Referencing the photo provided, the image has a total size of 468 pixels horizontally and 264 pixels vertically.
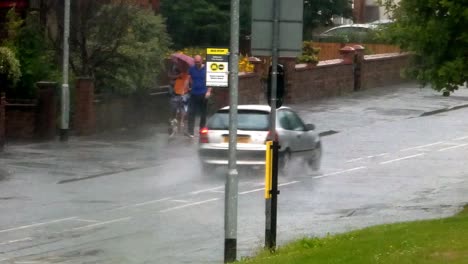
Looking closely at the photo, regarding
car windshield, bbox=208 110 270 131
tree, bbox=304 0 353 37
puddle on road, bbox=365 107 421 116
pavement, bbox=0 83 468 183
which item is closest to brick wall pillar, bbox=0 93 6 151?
pavement, bbox=0 83 468 183

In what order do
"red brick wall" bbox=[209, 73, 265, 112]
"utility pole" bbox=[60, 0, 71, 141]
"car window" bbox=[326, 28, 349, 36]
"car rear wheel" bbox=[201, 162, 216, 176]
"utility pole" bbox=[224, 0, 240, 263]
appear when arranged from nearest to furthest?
"utility pole" bbox=[224, 0, 240, 263] < "car rear wheel" bbox=[201, 162, 216, 176] < "utility pole" bbox=[60, 0, 71, 141] < "red brick wall" bbox=[209, 73, 265, 112] < "car window" bbox=[326, 28, 349, 36]

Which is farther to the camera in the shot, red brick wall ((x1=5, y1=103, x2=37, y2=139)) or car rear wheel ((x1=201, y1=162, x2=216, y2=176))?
red brick wall ((x1=5, y1=103, x2=37, y2=139))

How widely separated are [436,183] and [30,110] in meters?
10.7

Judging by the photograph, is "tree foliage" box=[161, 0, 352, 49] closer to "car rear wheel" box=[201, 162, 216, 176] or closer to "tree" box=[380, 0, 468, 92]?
"car rear wheel" box=[201, 162, 216, 176]

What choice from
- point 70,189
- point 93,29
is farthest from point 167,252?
point 93,29

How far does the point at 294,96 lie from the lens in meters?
40.2

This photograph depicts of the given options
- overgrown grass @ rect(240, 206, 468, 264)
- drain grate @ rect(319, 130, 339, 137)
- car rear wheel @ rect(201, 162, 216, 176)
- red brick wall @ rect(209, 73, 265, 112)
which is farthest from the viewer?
red brick wall @ rect(209, 73, 265, 112)

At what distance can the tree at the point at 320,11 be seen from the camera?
5356 cm

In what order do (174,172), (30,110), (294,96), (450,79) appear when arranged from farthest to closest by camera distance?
(294,96) → (30,110) → (174,172) → (450,79)

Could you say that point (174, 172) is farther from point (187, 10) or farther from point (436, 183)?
point (187, 10)

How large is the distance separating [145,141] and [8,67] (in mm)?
3874

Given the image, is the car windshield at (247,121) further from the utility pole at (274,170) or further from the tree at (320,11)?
the tree at (320,11)

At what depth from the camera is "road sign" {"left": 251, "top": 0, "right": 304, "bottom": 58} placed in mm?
15734

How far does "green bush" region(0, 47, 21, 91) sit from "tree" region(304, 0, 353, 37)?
25.2 metres
